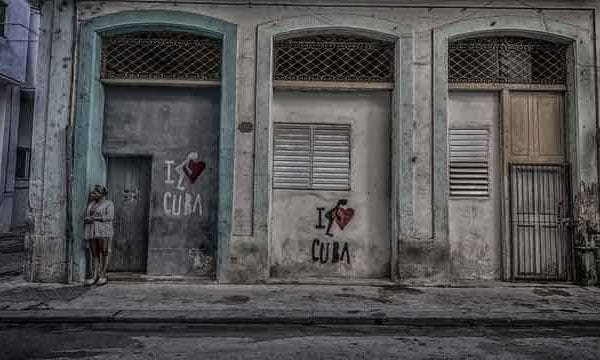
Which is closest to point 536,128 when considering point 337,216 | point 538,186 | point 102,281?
point 538,186

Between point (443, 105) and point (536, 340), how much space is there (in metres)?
4.27

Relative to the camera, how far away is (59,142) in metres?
7.82

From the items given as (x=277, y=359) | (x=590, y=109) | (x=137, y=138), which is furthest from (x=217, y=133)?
(x=590, y=109)

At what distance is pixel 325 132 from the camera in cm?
830

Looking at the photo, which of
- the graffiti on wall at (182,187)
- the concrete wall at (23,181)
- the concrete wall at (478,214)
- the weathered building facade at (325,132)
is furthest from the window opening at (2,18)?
the concrete wall at (478,214)

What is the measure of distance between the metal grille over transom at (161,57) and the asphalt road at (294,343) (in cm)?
463

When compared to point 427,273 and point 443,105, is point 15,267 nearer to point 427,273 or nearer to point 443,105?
point 427,273

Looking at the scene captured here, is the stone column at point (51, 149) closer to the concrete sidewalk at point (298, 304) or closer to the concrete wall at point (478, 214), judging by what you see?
the concrete sidewalk at point (298, 304)

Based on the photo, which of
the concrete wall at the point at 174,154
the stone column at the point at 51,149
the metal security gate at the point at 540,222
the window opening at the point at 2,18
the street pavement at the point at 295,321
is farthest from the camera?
the window opening at the point at 2,18

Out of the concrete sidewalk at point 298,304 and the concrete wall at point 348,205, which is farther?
the concrete wall at point 348,205

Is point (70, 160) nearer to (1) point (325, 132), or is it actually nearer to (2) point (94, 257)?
(2) point (94, 257)

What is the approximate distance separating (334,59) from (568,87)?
4.33 m

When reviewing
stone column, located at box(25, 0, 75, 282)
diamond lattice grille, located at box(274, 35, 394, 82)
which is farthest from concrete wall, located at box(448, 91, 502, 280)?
stone column, located at box(25, 0, 75, 282)

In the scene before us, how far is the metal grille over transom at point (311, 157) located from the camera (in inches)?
324
